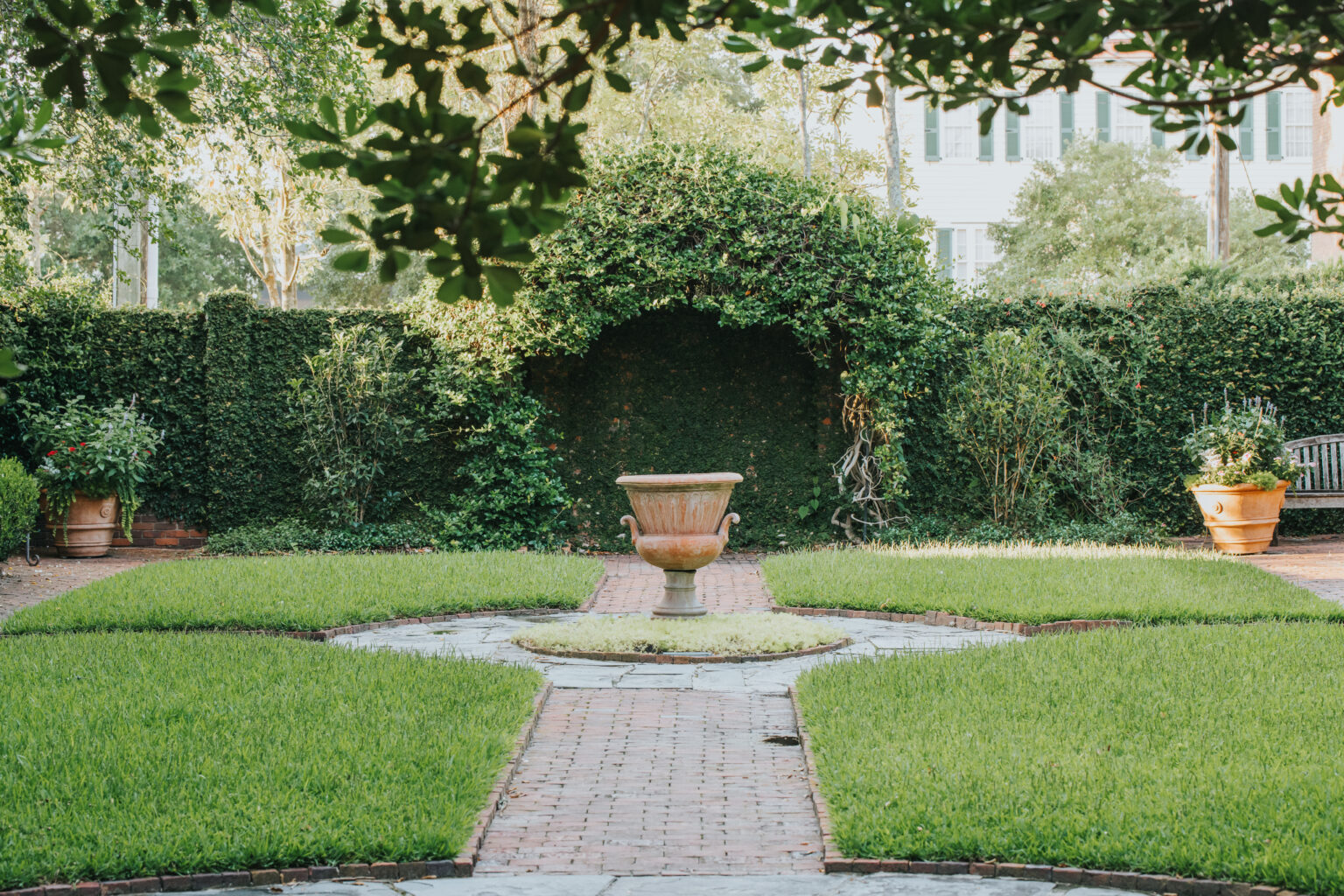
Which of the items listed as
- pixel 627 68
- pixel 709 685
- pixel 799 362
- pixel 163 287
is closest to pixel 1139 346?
pixel 799 362

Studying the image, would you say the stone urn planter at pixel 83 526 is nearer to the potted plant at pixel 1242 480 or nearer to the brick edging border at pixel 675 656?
the brick edging border at pixel 675 656

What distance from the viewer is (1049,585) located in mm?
8719

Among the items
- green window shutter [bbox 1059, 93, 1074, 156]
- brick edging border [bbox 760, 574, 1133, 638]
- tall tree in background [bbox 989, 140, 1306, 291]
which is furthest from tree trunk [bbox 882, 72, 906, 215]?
brick edging border [bbox 760, 574, 1133, 638]

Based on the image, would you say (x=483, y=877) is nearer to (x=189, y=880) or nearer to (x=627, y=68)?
(x=189, y=880)

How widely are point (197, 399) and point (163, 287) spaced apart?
28333 mm

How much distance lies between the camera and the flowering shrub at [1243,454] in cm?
1153

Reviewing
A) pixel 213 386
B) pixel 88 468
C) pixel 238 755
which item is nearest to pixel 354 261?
pixel 238 755

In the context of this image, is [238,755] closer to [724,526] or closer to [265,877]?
[265,877]

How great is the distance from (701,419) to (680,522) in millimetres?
5230

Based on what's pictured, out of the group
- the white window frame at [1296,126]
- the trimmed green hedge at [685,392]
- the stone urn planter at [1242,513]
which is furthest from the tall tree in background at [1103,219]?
the stone urn planter at [1242,513]

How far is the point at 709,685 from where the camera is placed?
20.5 ft

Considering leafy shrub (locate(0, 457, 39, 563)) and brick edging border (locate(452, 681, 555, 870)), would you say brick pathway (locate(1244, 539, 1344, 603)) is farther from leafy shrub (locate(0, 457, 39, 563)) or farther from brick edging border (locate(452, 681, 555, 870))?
leafy shrub (locate(0, 457, 39, 563))

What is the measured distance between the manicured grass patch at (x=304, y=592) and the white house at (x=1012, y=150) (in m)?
20.6

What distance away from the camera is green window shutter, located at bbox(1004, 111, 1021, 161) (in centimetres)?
2804
